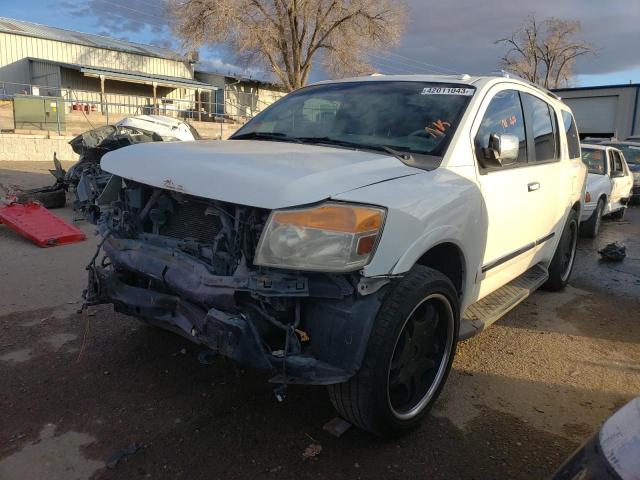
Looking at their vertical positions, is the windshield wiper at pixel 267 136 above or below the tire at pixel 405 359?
above

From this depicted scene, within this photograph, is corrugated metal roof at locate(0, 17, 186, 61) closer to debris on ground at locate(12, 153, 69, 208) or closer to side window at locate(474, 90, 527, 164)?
debris on ground at locate(12, 153, 69, 208)

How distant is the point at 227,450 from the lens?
8.84 ft

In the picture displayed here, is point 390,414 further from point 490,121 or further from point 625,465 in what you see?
point 490,121

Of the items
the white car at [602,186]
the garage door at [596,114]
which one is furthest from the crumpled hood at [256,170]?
the garage door at [596,114]

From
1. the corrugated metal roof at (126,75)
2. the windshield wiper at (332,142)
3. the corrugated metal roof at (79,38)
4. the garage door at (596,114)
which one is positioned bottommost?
the windshield wiper at (332,142)

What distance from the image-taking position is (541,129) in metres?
4.55

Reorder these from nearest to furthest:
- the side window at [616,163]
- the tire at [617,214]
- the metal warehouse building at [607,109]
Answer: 1. the side window at [616,163]
2. the tire at [617,214]
3. the metal warehouse building at [607,109]

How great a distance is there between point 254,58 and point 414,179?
30691 mm

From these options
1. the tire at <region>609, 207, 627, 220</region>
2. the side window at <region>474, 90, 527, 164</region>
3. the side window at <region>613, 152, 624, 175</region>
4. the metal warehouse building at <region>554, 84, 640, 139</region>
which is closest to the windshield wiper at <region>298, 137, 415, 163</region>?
the side window at <region>474, 90, 527, 164</region>

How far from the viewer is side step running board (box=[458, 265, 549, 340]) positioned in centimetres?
346

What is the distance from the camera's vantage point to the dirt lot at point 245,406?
262cm

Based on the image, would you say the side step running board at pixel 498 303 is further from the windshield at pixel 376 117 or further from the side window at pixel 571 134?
the side window at pixel 571 134

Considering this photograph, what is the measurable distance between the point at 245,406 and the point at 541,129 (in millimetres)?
3384

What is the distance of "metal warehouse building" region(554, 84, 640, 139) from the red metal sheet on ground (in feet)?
113
